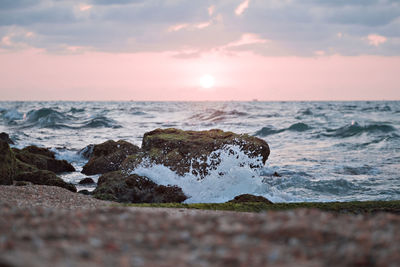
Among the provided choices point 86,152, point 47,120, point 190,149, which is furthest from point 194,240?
point 47,120

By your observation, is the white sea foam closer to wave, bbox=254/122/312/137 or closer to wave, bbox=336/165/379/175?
wave, bbox=336/165/379/175

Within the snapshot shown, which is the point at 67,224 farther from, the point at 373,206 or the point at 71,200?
the point at 373,206

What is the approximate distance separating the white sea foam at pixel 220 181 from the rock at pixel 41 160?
14.8 feet

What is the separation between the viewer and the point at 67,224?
11.9 feet

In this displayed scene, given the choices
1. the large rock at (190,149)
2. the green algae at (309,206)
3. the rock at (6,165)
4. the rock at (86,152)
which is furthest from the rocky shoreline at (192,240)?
the rock at (86,152)

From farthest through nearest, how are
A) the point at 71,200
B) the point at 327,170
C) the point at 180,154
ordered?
the point at 327,170
the point at 180,154
the point at 71,200

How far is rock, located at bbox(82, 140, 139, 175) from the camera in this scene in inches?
550

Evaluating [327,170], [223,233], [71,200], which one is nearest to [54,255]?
[223,233]

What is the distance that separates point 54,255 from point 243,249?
4.45 feet

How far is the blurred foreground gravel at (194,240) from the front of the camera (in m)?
2.92

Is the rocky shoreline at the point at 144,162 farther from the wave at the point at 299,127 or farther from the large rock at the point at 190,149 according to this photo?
the wave at the point at 299,127

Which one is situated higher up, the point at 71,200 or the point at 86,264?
the point at 86,264

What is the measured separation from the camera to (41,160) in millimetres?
13672

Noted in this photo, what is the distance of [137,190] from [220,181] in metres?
2.19
